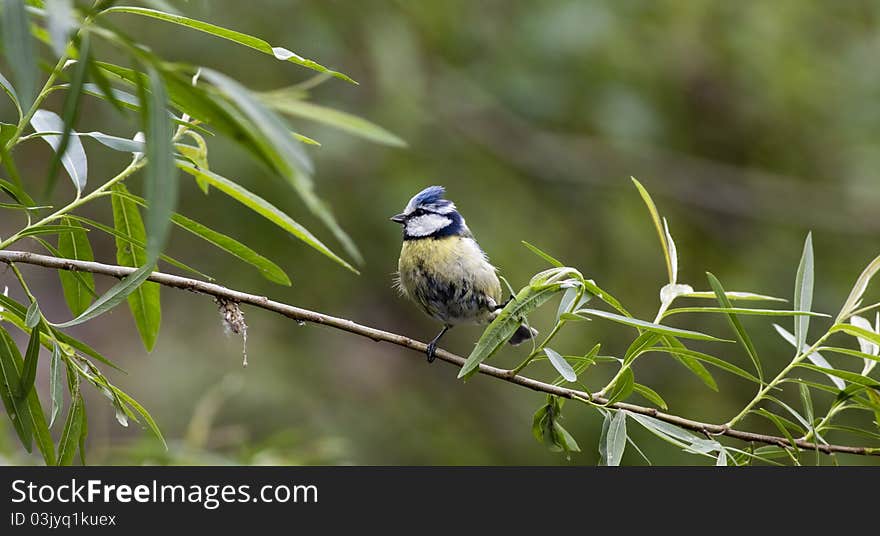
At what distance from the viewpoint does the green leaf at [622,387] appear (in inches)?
66.6

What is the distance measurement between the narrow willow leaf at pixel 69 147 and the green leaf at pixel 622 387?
977mm

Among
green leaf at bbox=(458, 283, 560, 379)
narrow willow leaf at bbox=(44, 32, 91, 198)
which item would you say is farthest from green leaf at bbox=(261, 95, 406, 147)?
green leaf at bbox=(458, 283, 560, 379)

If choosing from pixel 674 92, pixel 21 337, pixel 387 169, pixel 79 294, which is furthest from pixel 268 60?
pixel 79 294

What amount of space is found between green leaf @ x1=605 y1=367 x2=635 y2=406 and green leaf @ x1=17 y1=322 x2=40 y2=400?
967mm

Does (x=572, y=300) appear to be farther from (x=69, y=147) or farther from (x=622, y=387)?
(x=69, y=147)

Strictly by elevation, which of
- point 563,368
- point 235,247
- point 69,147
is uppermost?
point 69,147

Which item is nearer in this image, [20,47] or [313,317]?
[20,47]

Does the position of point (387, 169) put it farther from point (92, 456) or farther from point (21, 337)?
point (92, 456)

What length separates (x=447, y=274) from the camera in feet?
10.6

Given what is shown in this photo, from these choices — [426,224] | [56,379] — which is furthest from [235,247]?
[426,224]

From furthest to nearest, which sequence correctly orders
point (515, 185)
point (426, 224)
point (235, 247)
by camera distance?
point (515, 185)
point (426, 224)
point (235, 247)

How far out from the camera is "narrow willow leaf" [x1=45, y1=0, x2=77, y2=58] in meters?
0.87

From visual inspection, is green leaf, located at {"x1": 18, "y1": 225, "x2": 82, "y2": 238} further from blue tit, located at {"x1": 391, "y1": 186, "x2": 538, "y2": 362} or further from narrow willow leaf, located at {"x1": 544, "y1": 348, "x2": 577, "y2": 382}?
blue tit, located at {"x1": 391, "y1": 186, "x2": 538, "y2": 362}

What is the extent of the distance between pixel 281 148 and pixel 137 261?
3.31 ft
